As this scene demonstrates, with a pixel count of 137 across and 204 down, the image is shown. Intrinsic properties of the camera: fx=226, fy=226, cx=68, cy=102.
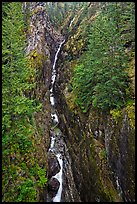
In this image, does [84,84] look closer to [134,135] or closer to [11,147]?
[134,135]

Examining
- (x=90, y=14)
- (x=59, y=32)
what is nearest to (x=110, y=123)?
(x=90, y=14)

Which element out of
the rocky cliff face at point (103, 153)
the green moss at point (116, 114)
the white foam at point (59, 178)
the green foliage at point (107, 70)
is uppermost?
the green foliage at point (107, 70)

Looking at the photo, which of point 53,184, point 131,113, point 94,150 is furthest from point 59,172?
point 131,113

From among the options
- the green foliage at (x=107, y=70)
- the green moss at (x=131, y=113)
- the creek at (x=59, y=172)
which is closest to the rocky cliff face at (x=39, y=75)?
the creek at (x=59, y=172)

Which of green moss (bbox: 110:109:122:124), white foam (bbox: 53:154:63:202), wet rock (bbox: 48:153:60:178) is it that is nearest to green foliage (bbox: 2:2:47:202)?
white foam (bbox: 53:154:63:202)

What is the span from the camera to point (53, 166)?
23719 mm

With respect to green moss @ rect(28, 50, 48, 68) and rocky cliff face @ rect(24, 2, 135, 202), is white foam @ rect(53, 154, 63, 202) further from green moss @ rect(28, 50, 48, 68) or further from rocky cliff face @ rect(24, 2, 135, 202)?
green moss @ rect(28, 50, 48, 68)

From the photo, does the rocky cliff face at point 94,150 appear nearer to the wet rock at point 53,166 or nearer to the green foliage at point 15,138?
the wet rock at point 53,166

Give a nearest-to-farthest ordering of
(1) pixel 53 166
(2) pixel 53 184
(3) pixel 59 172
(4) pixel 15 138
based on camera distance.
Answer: (4) pixel 15 138, (2) pixel 53 184, (1) pixel 53 166, (3) pixel 59 172

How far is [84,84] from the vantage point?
77.5ft

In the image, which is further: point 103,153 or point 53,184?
point 53,184

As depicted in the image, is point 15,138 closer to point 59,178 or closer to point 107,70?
point 107,70

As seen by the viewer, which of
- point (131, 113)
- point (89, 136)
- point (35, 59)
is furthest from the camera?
point (35, 59)

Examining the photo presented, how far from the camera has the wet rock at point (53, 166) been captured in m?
23.1
